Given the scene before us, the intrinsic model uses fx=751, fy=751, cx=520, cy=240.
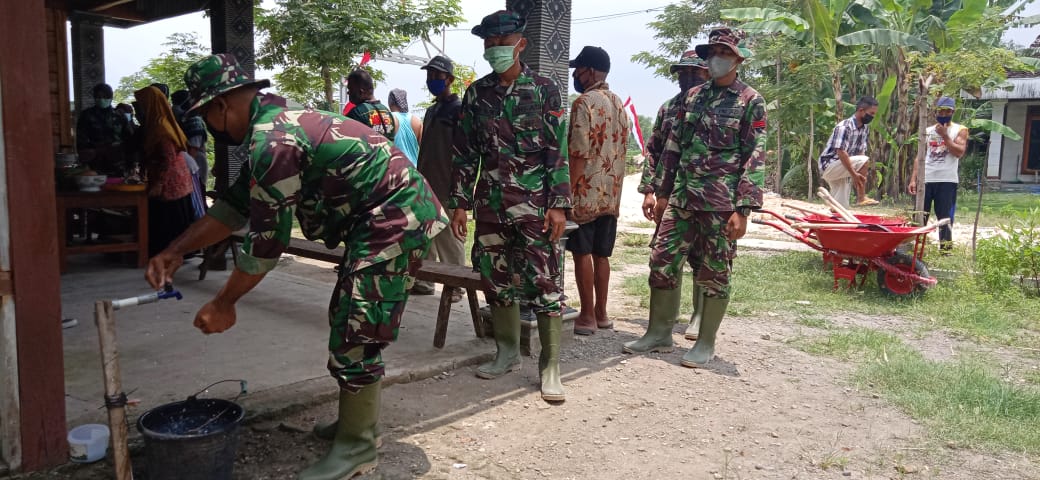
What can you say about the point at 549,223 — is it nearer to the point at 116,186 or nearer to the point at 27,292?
the point at 27,292

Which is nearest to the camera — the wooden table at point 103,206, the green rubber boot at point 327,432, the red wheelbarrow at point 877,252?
the green rubber boot at point 327,432

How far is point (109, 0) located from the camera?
9.77 meters

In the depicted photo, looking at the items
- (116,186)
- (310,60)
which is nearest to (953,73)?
(116,186)

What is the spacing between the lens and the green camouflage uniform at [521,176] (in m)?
4.06

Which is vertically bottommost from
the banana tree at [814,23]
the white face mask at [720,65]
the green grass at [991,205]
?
the green grass at [991,205]

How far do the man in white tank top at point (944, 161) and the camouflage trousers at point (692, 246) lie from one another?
5.04 m

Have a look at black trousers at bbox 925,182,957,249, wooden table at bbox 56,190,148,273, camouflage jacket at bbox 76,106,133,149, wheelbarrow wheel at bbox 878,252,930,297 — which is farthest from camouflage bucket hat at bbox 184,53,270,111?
black trousers at bbox 925,182,957,249

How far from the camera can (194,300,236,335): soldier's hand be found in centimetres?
263

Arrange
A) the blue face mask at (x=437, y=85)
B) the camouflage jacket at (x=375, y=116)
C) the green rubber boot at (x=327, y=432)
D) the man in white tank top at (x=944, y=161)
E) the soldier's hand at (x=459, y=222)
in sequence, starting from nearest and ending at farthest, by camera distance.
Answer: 1. the green rubber boot at (x=327, y=432)
2. the soldier's hand at (x=459, y=222)
3. the blue face mask at (x=437, y=85)
4. the camouflage jacket at (x=375, y=116)
5. the man in white tank top at (x=944, y=161)

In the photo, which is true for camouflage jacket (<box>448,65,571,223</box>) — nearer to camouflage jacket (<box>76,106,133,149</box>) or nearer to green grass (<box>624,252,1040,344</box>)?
green grass (<box>624,252,1040,344</box>)

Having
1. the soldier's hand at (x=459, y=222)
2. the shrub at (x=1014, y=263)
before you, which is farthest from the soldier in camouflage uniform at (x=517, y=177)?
the shrub at (x=1014, y=263)

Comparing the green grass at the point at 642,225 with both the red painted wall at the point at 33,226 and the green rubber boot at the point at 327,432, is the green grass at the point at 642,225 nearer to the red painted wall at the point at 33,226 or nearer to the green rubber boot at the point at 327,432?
the green rubber boot at the point at 327,432

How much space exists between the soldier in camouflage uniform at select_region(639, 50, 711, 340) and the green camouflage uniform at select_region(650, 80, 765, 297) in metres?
0.24

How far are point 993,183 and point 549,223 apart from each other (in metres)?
21.7
